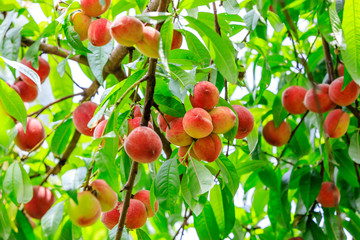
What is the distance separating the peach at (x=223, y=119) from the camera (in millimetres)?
906

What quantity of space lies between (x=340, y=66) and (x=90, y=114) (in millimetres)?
823

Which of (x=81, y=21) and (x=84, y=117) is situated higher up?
(x=81, y=21)

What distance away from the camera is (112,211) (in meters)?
1.05

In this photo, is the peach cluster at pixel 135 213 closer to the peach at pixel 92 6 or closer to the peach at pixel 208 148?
the peach at pixel 208 148

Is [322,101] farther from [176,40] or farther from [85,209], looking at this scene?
[85,209]

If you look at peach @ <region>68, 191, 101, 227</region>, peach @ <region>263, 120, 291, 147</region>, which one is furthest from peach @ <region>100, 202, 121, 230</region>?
peach @ <region>263, 120, 291, 147</region>

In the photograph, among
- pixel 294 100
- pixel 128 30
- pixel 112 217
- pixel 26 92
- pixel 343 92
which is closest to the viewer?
pixel 128 30

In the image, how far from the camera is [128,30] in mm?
818

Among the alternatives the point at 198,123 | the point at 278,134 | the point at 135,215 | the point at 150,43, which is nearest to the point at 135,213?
the point at 135,215

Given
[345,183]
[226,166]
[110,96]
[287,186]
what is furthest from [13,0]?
[345,183]

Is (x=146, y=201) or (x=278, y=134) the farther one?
(x=278, y=134)

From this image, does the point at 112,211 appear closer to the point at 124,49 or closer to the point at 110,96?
the point at 110,96

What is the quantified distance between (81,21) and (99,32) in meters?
0.09

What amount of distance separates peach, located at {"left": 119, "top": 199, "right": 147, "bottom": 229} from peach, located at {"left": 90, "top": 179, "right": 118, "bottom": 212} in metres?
0.05
